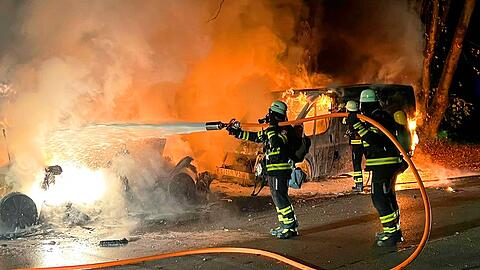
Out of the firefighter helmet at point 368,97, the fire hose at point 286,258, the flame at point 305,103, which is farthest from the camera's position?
the flame at point 305,103

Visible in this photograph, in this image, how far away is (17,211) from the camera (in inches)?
348

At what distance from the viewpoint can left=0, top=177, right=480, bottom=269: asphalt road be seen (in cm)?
677

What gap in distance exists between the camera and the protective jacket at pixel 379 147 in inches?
282

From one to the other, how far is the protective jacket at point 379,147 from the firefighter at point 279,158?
1002 millimetres

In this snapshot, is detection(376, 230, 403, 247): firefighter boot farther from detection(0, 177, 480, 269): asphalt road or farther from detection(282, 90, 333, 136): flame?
detection(282, 90, 333, 136): flame

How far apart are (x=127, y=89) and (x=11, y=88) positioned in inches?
83.5

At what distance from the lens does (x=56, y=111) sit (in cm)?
1008

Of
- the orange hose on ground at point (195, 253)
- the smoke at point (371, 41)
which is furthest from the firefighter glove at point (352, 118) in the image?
the smoke at point (371, 41)

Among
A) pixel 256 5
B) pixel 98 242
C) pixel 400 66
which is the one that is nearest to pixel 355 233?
pixel 98 242

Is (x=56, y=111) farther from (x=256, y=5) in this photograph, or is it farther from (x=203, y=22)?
(x=256, y=5)

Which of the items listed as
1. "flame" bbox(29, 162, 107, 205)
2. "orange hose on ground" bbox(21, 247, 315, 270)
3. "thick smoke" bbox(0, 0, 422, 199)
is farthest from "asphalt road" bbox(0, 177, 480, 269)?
"thick smoke" bbox(0, 0, 422, 199)

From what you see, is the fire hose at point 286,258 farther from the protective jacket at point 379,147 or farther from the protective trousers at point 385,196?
the protective trousers at point 385,196

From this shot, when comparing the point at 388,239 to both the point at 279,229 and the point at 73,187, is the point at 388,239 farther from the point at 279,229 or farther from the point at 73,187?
the point at 73,187

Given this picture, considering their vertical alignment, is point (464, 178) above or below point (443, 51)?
below
